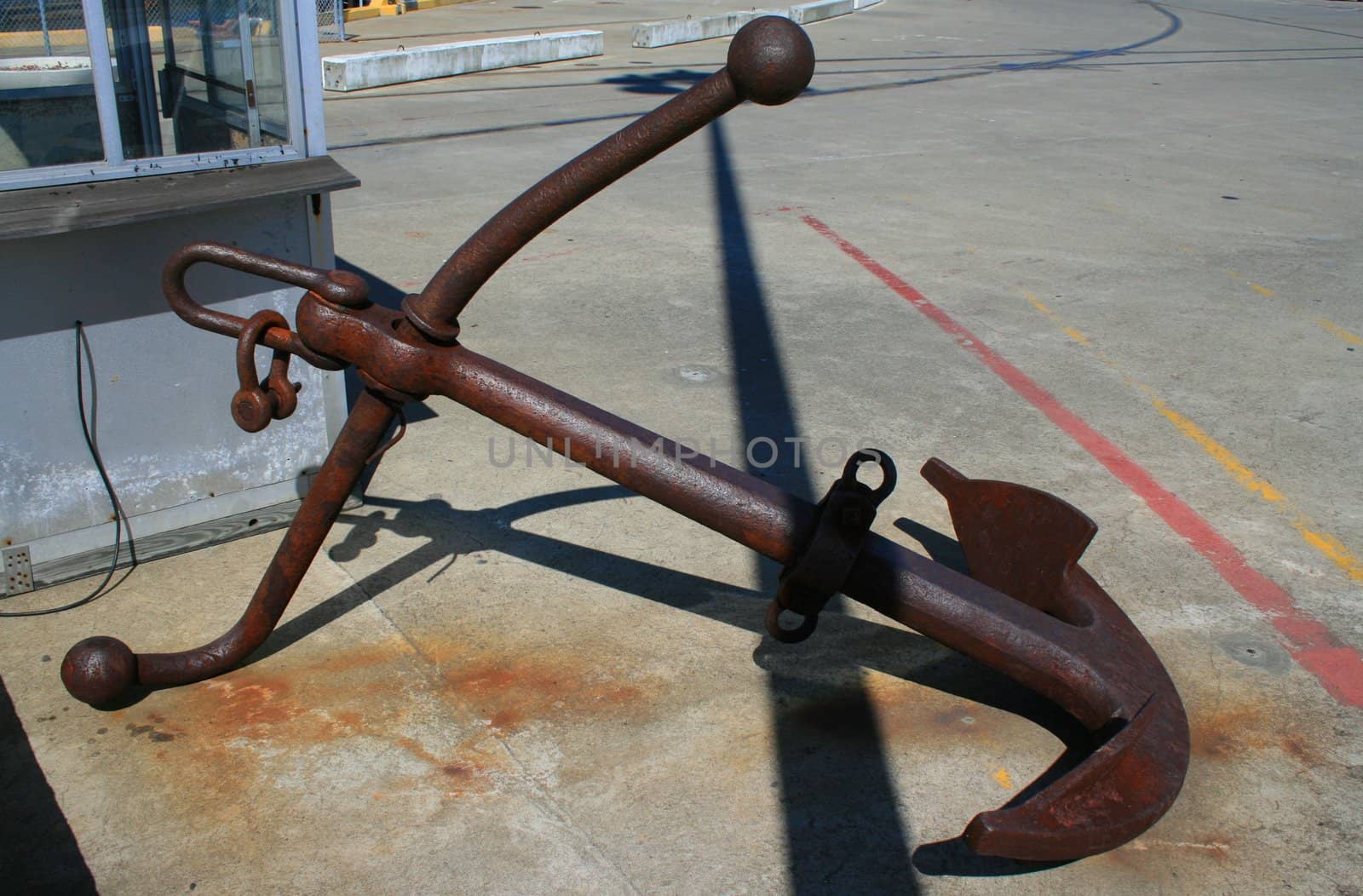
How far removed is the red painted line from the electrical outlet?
11.3ft

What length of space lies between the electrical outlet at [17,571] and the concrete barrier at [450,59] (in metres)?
A: 8.67

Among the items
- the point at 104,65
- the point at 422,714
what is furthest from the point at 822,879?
the point at 104,65

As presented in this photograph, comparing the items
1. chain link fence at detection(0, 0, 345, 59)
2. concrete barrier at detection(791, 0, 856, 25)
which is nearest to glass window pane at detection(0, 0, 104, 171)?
chain link fence at detection(0, 0, 345, 59)

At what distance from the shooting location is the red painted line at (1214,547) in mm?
3186

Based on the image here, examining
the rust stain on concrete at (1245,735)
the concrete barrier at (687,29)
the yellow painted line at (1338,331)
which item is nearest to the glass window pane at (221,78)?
the rust stain on concrete at (1245,735)

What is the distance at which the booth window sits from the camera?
123 inches

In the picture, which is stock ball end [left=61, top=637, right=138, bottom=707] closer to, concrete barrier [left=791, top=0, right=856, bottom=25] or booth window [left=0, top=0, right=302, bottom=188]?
booth window [left=0, top=0, right=302, bottom=188]

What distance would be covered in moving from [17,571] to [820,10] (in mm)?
17486

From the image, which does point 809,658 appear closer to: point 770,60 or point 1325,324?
point 770,60

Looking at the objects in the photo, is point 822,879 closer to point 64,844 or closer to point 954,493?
point 954,493

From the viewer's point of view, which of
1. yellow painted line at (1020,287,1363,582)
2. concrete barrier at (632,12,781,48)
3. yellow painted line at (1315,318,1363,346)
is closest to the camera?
yellow painted line at (1020,287,1363,582)

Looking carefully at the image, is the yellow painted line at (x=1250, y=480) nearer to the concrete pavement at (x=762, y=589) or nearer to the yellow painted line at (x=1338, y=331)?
the concrete pavement at (x=762, y=589)

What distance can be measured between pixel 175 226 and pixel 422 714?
59.6 inches

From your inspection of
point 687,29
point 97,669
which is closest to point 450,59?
point 687,29
